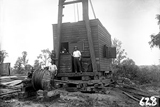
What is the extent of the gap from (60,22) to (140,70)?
15024 mm

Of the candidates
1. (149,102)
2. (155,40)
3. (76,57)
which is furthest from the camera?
(155,40)

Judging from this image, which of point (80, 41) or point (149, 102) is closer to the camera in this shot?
point (149, 102)

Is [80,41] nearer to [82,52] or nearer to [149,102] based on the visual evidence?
[82,52]

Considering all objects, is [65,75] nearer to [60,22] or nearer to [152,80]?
[60,22]

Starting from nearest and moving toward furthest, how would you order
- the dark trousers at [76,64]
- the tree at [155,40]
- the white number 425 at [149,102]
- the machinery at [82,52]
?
the white number 425 at [149,102] < the machinery at [82,52] < the dark trousers at [76,64] < the tree at [155,40]

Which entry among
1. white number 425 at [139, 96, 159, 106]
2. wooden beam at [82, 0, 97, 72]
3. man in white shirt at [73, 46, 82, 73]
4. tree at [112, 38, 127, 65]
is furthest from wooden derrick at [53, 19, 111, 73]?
tree at [112, 38, 127, 65]

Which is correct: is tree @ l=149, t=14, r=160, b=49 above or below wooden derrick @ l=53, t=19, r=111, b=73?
above

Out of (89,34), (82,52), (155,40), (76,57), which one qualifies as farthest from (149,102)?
(155,40)

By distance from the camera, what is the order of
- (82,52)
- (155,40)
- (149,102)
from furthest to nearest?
(155,40) → (82,52) → (149,102)

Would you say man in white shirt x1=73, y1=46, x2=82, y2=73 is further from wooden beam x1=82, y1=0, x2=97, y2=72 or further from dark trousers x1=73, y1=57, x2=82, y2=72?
wooden beam x1=82, y1=0, x2=97, y2=72

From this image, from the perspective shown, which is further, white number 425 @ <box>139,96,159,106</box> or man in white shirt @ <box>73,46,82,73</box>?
man in white shirt @ <box>73,46,82,73</box>

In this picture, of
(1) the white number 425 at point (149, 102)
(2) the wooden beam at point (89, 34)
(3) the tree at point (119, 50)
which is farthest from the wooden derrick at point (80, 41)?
(3) the tree at point (119, 50)

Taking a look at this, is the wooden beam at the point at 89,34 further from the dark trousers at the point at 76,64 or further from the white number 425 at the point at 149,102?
the white number 425 at the point at 149,102

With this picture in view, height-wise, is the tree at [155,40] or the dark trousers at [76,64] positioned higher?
the tree at [155,40]
